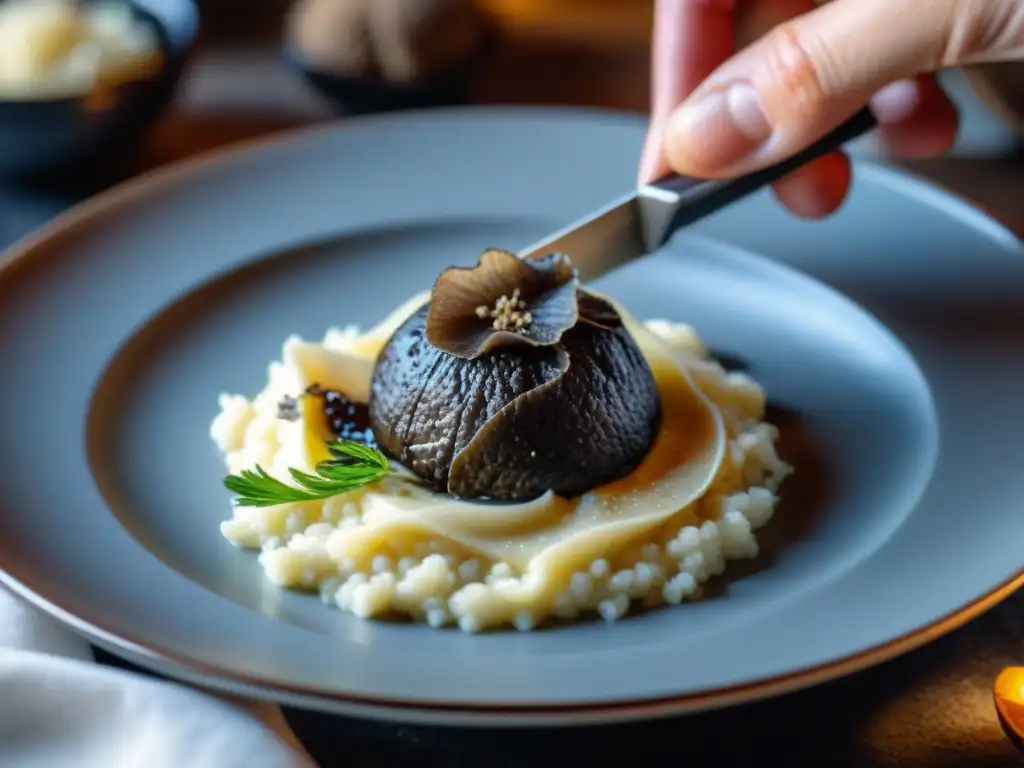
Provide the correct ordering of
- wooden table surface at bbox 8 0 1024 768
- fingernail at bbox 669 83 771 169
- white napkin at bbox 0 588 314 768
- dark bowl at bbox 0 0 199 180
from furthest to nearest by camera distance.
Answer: dark bowl at bbox 0 0 199 180 < fingernail at bbox 669 83 771 169 < wooden table surface at bbox 8 0 1024 768 < white napkin at bbox 0 588 314 768

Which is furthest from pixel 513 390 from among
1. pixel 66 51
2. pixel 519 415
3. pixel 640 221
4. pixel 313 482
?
pixel 66 51

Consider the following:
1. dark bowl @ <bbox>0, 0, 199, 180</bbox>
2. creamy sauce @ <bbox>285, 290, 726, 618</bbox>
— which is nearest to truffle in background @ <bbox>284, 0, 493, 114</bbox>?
dark bowl @ <bbox>0, 0, 199, 180</bbox>

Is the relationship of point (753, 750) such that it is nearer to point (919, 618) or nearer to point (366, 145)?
point (919, 618)

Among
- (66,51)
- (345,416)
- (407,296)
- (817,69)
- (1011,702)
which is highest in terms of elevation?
(66,51)

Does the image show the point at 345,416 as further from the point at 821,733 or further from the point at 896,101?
the point at 896,101

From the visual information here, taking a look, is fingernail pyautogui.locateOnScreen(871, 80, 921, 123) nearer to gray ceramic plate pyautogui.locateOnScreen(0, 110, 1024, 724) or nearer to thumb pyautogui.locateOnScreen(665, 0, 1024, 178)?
gray ceramic plate pyautogui.locateOnScreen(0, 110, 1024, 724)

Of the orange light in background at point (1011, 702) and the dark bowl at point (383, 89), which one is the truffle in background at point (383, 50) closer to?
the dark bowl at point (383, 89)
